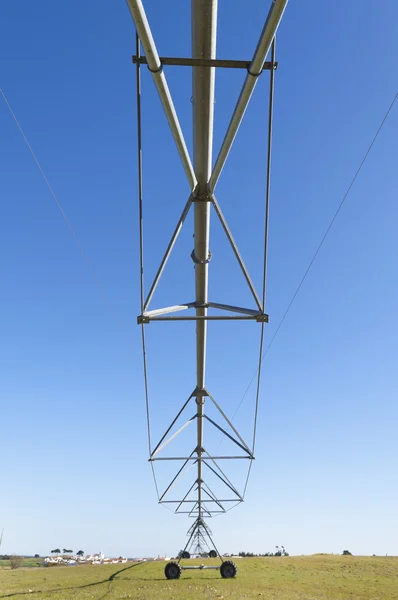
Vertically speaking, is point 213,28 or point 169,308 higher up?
point 213,28

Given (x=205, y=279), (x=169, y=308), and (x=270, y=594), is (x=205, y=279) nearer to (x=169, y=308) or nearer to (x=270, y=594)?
(x=169, y=308)

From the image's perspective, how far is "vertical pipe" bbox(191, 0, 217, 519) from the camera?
6.61m

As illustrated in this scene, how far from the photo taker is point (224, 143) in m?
8.29

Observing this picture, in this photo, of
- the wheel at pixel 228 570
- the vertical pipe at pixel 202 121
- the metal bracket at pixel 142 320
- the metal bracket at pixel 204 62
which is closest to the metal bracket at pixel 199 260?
the vertical pipe at pixel 202 121

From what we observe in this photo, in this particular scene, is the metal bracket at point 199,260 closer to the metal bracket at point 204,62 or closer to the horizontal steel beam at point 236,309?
the horizontal steel beam at point 236,309

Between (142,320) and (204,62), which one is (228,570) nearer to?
(142,320)

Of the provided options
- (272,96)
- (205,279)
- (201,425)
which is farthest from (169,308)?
(201,425)

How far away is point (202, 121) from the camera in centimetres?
787

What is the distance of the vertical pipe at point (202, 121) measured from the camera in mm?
6605

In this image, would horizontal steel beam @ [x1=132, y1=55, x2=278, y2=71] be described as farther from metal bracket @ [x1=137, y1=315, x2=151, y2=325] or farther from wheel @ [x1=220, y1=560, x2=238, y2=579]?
wheel @ [x1=220, y1=560, x2=238, y2=579]

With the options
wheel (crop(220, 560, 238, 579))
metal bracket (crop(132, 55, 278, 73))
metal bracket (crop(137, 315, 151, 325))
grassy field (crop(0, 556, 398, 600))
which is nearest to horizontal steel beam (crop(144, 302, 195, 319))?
Result: metal bracket (crop(137, 315, 151, 325))

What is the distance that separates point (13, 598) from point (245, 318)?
15.3 meters

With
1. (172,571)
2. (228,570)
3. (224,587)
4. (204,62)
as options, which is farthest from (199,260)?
(172,571)

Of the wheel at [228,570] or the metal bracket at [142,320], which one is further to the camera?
the wheel at [228,570]
